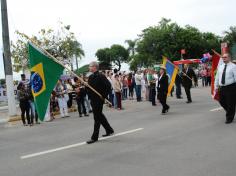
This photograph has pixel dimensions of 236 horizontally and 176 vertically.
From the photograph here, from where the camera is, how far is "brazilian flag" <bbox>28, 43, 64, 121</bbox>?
11.2 m

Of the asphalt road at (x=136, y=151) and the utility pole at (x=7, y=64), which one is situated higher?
the utility pole at (x=7, y=64)

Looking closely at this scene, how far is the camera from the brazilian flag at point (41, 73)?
11.2 metres

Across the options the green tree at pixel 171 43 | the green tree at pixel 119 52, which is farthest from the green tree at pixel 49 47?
Answer: the green tree at pixel 119 52

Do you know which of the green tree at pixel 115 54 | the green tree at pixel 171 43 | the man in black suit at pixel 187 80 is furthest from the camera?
the green tree at pixel 115 54

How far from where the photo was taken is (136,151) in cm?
832

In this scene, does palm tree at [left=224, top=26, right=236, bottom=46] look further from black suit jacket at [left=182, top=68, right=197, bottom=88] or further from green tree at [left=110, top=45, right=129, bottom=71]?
black suit jacket at [left=182, top=68, right=197, bottom=88]

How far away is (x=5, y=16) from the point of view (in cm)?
1875

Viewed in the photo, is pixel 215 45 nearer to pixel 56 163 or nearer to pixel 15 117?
pixel 15 117

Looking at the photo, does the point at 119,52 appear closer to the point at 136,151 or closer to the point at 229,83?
the point at 229,83

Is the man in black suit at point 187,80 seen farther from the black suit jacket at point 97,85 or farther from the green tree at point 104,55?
the green tree at point 104,55

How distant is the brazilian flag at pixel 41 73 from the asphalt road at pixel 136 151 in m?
1.14

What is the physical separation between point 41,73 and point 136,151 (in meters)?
4.17

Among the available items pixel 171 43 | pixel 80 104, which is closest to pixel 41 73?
pixel 80 104

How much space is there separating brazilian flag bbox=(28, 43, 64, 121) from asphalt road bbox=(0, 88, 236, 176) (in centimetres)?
114
